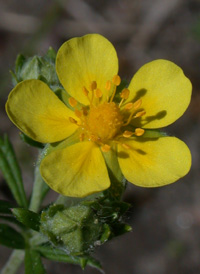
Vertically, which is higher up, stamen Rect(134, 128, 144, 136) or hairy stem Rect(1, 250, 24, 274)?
stamen Rect(134, 128, 144, 136)

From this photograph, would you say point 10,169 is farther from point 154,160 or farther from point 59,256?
point 154,160

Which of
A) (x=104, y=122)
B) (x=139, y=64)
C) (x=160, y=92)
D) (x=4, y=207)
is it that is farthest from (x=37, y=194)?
(x=139, y=64)

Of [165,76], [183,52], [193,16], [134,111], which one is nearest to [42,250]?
[134,111]

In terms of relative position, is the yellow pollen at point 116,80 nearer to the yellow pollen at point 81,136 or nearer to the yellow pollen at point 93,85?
the yellow pollen at point 93,85

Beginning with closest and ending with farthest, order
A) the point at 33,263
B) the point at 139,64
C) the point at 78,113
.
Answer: the point at 78,113
the point at 33,263
the point at 139,64

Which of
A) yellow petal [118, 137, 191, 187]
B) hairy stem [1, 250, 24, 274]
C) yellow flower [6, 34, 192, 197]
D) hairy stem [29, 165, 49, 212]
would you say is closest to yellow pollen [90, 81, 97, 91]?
yellow flower [6, 34, 192, 197]

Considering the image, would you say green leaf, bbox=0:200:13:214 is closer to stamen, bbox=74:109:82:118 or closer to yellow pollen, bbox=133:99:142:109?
stamen, bbox=74:109:82:118

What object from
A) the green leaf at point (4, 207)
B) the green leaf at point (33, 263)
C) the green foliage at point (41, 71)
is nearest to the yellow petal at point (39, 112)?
the green foliage at point (41, 71)
